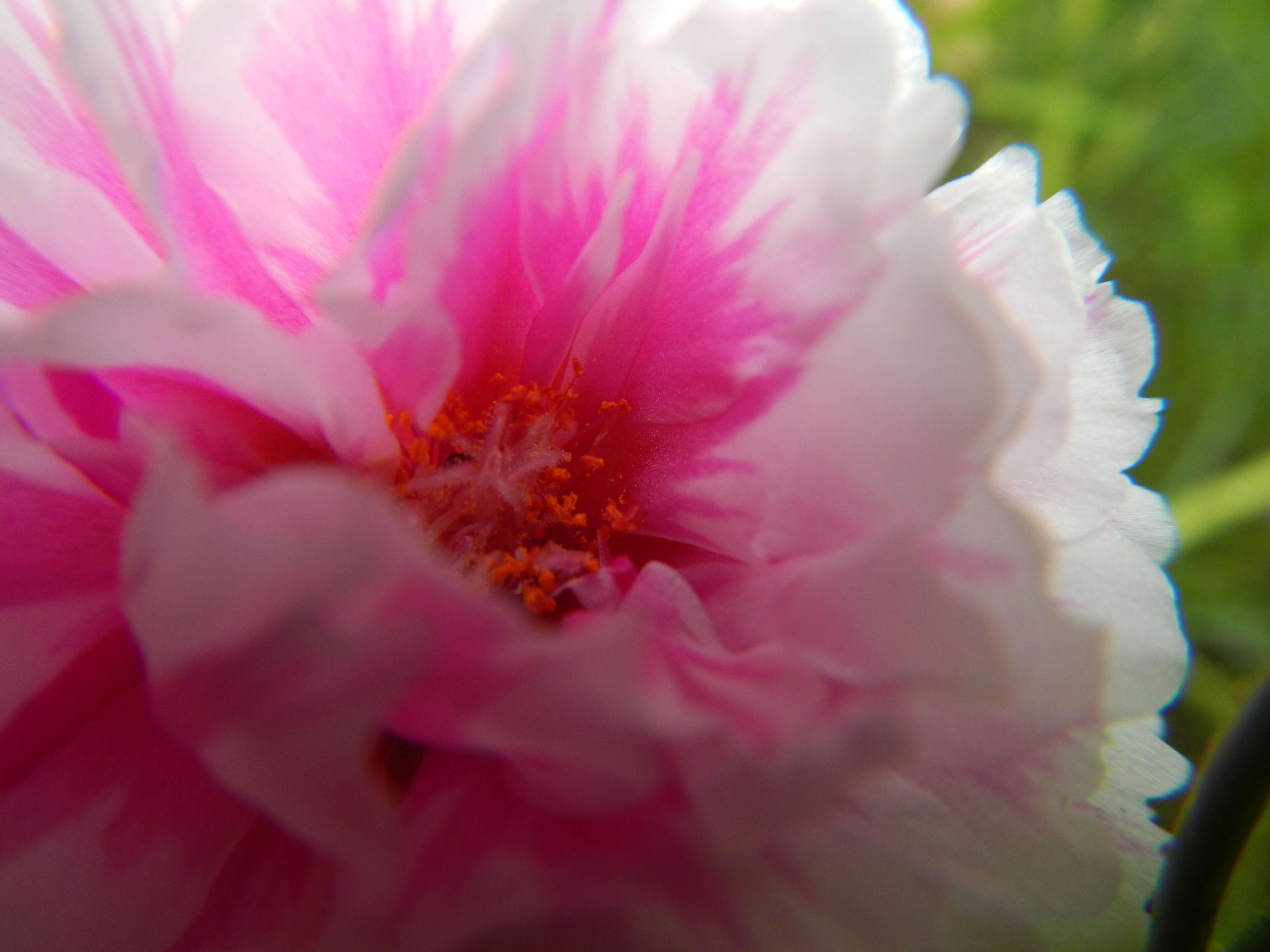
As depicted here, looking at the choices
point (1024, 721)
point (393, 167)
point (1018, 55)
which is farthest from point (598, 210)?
point (1018, 55)

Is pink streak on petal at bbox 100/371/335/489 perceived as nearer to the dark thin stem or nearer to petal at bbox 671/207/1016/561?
petal at bbox 671/207/1016/561

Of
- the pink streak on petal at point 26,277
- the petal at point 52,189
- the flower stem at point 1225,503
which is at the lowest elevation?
the flower stem at point 1225,503

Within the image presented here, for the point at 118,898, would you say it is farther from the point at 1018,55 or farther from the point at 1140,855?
the point at 1018,55

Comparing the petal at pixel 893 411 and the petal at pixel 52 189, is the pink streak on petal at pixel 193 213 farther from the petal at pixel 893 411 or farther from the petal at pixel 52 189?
the petal at pixel 893 411

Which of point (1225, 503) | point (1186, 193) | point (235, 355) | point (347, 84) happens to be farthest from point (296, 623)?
point (1186, 193)

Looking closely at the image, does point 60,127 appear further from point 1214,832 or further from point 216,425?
point 1214,832

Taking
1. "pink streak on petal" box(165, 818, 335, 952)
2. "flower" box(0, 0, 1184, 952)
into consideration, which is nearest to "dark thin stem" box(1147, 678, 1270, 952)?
"flower" box(0, 0, 1184, 952)

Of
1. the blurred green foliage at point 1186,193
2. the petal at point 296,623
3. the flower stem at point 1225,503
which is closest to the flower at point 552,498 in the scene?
the petal at point 296,623
